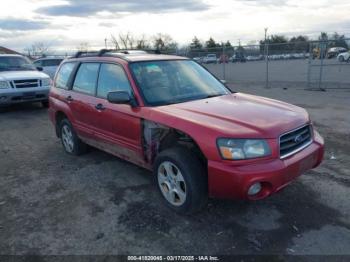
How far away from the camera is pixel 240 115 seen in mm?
3631

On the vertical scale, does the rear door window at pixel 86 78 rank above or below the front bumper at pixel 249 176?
above

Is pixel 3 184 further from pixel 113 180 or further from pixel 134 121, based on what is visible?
pixel 134 121

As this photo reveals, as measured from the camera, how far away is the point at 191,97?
4.33 meters

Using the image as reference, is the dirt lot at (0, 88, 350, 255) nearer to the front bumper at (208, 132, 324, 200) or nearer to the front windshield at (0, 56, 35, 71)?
the front bumper at (208, 132, 324, 200)

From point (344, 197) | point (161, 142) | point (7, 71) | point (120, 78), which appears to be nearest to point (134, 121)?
point (161, 142)

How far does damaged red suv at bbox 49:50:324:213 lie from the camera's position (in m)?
3.24

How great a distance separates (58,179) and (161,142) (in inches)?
74.3

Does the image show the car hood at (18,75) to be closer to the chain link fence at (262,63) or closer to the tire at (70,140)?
the tire at (70,140)

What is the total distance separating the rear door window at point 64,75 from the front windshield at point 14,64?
5846 mm

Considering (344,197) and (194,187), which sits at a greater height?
(194,187)

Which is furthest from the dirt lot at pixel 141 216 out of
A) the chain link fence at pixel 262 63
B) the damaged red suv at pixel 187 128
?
the chain link fence at pixel 262 63

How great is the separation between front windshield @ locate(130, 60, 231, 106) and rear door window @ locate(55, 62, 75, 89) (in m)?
1.82

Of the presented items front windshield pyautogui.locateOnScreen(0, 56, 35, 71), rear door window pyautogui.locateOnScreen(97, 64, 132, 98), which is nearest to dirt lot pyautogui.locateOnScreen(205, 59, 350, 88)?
front windshield pyautogui.locateOnScreen(0, 56, 35, 71)

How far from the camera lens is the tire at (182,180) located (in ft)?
11.4
